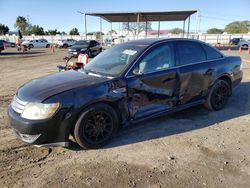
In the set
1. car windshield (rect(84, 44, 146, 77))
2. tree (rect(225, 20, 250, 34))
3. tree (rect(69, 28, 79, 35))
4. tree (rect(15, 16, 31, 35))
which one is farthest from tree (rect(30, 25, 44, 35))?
car windshield (rect(84, 44, 146, 77))

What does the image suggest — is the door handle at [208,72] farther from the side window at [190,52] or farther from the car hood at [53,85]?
the car hood at [53,85]

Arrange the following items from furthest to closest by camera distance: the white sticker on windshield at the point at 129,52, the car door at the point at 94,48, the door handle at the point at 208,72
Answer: the car door at the point at 94,48 → the door handle at the point at 208,72 → the white sticker on windshield at the point at 129,52

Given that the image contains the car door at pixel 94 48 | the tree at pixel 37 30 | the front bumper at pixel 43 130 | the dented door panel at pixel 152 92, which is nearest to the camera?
the front bumper at pixel 43 130

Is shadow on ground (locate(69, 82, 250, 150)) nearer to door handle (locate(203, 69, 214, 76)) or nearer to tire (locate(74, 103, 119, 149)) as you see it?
tire (locate(74, 103, 119, 149))

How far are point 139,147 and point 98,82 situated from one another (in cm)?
122

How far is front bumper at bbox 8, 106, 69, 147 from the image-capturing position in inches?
Answer: 143

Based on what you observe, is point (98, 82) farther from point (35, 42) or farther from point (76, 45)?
point (35, 42)

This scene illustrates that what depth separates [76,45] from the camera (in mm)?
21734

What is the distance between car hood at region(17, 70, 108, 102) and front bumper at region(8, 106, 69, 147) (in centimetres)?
31

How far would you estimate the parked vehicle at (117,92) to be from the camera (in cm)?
371

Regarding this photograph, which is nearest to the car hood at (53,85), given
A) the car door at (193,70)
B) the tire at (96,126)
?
the tire at (96,126)

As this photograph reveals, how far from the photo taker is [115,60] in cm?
483

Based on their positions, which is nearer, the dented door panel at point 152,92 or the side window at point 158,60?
the dented door panel at point 152,92

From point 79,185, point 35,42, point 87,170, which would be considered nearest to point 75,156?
point 87,170
